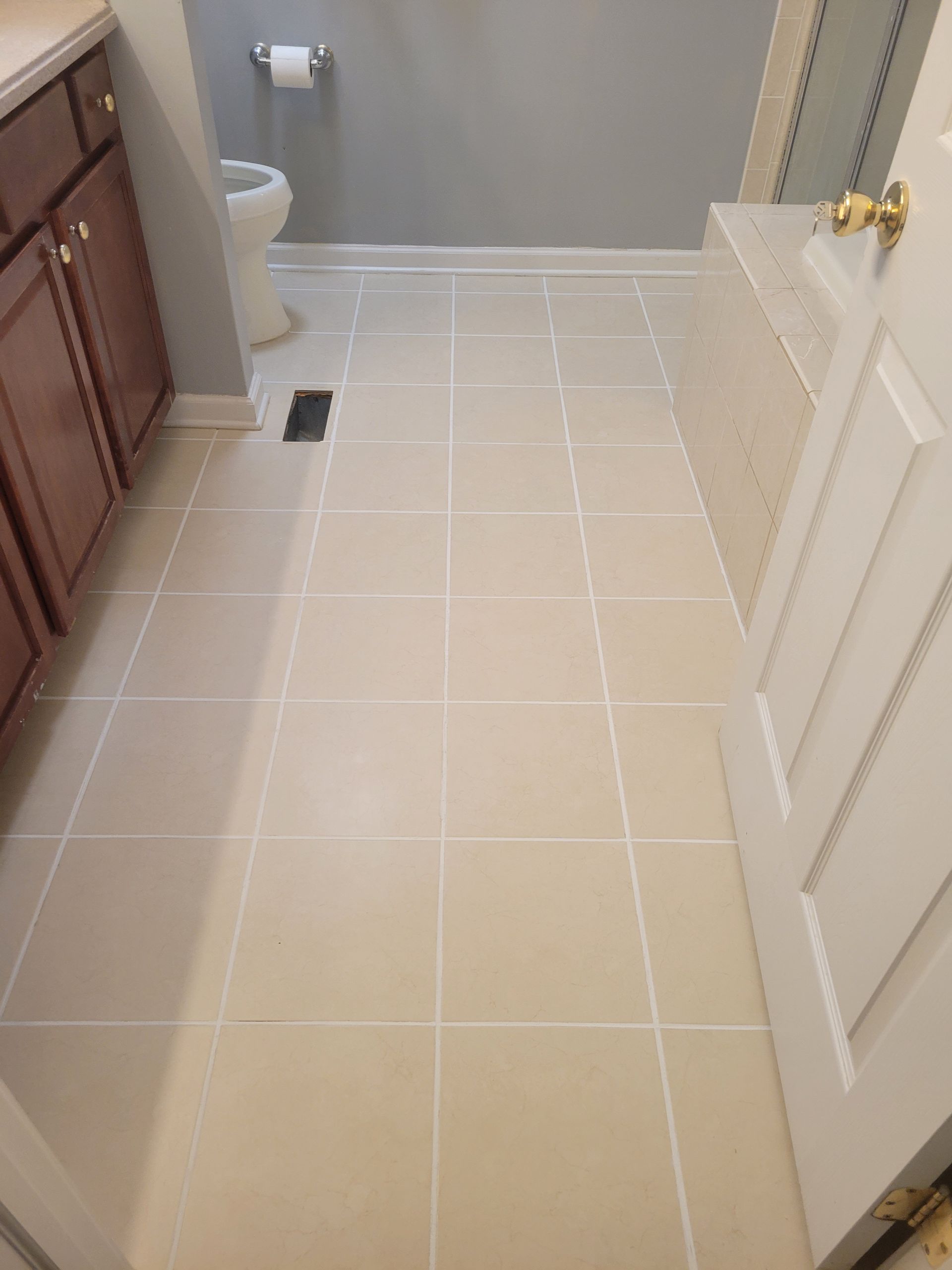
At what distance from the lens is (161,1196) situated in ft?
3.72

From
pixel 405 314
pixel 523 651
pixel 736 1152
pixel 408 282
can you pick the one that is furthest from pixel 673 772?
pixel 408 282

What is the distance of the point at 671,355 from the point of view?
2766 mm

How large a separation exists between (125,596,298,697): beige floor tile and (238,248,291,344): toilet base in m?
1.03

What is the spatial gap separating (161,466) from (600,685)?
1196mm

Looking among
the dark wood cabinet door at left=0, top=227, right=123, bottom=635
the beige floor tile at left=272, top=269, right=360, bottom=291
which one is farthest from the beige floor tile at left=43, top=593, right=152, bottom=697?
the beige floor tile at left=272, top=269, right=360, bottom=291

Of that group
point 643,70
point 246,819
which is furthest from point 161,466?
point 643,70

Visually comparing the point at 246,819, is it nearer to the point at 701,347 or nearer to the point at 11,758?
the point at 11,758

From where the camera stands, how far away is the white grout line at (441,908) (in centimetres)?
114

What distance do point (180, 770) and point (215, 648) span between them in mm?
302

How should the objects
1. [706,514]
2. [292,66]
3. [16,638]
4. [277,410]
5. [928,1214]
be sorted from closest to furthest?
1. [928,1214]
2. [16,638]
3. [706,514]
4. [277,410]
5. [292,66]

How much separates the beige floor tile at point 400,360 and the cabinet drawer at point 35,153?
3.31 ft

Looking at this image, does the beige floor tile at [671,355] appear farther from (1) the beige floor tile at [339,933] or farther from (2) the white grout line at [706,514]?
(1) the beige floor tile at [339,933]

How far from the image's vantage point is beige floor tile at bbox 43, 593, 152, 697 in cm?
174

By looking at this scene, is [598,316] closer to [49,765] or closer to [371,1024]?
[49,765]
